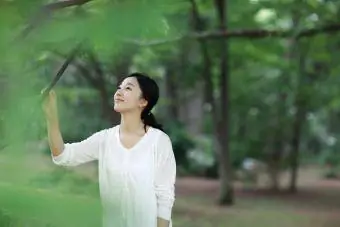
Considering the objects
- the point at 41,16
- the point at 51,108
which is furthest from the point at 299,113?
the point at 41,16

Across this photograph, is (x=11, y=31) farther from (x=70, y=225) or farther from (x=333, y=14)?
(x=333, y=14)

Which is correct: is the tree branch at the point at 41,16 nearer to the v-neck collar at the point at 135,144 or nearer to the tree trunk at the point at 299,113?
the v-neck collar at the point at 135,144

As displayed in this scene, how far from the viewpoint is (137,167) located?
7.12ft

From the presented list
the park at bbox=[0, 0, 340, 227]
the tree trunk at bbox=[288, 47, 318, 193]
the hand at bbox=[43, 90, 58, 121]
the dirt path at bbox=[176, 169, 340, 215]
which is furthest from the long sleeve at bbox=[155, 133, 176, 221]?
the tree trunk at bbox=[288, 47, 318, 193]

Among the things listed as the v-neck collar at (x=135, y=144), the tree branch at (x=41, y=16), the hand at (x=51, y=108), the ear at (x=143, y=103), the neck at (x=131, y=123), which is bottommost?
the v-neck collar at (x=135, y=144)

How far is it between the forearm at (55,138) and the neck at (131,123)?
0.20 metres

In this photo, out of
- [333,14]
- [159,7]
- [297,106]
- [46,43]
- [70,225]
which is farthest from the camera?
[297,106]

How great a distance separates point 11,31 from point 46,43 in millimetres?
76

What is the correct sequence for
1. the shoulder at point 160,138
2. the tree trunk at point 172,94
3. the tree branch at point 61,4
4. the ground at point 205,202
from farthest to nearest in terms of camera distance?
the tree trunk at point 172,94 < the shoulder at point 160,138 < the tree branch at point 61,4 < the ground at point 205,202

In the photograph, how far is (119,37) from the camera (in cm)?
132

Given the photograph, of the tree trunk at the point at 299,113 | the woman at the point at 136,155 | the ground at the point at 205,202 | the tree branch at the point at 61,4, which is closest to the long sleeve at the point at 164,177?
the woman at the point at 136,155

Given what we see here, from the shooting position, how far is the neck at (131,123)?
2262mm

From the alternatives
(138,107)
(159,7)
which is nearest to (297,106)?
(138,107)

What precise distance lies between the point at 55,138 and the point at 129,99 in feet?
0.89
